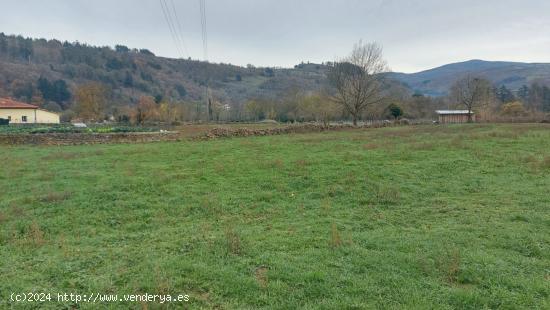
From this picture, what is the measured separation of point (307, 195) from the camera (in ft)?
30.3

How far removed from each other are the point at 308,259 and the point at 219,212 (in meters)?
3.33

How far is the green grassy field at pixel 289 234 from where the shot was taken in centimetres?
420

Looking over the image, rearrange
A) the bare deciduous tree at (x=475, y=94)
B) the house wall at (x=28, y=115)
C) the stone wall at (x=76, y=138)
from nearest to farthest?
the stone wall at (x=76, y=138), the bare deciduous tree at (x=475, y=94), the house wall at (x=28, y=115)

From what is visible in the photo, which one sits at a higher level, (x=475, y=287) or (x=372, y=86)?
(x=372, y=86)

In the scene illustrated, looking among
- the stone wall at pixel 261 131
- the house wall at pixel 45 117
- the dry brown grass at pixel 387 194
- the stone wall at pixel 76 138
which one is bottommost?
the dry brown grass at pixel 387 194

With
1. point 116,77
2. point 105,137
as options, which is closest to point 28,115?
point 105,137

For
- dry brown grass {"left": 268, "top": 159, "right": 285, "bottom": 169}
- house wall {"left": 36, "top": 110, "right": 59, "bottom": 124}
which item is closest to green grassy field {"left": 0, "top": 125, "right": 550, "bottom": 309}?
dry brown grass {"left": 268, "top": 159, "right": 285, "bottom": 169}

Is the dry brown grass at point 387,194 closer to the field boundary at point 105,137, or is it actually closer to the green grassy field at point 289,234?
the green grassy field at point 289,234

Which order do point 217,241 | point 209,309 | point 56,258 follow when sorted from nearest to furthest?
point 209,309
point 56,258
point 217,241

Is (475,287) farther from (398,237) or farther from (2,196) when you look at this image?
(2,196)

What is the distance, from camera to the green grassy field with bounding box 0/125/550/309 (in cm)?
420

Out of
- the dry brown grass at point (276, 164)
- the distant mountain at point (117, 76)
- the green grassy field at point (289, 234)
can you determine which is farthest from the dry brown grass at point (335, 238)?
the distant mountain at point (117, 76)

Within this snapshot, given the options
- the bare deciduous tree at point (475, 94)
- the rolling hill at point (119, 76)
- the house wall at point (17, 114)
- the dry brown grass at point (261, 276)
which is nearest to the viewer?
the dry brown grass at point (261, 276)

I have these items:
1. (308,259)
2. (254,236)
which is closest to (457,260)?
(308,259)
